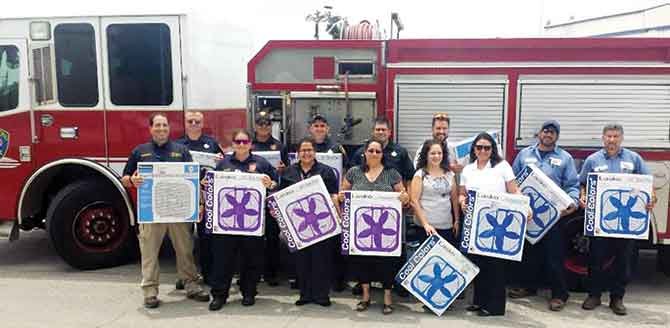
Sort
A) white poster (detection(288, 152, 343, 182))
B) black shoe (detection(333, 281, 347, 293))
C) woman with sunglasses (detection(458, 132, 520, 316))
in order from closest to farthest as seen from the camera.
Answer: woman with sunglasses (detection(458, 132, 520, 316)) → white poster (detection(288, 152, 343, 182)) → black shoe (detection(333, 281, 347, 293))

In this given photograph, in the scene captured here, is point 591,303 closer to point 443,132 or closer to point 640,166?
point 640,166

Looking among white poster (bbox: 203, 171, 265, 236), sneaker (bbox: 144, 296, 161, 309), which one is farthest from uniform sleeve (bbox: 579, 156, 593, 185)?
sneaker (bbox: 144, 296, 161, 309)

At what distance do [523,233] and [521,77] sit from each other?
1.68 meters

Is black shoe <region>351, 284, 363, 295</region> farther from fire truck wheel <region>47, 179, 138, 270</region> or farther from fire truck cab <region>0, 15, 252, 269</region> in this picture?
fire truck wheel <region>47, 179, 138, 270</region>

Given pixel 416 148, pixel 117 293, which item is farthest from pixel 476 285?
pixel 117 293

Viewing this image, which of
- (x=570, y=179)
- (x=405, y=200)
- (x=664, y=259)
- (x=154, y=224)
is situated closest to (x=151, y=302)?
(x=154, y=224)

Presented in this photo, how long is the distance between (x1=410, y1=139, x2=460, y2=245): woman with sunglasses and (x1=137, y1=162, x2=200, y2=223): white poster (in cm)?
195

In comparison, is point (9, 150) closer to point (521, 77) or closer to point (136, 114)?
point (136, 114)

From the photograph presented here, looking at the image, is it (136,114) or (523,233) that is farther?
(136,114)

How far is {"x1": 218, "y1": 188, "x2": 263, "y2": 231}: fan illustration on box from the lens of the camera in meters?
5.07

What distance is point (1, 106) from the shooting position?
613 centimetres

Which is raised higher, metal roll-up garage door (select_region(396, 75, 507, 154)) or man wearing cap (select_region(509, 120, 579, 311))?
metal roll-up garage door (select_region(396, 75, 507, 154))

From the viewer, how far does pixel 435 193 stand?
195 inches

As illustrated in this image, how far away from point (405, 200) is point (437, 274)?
0.70 meters
